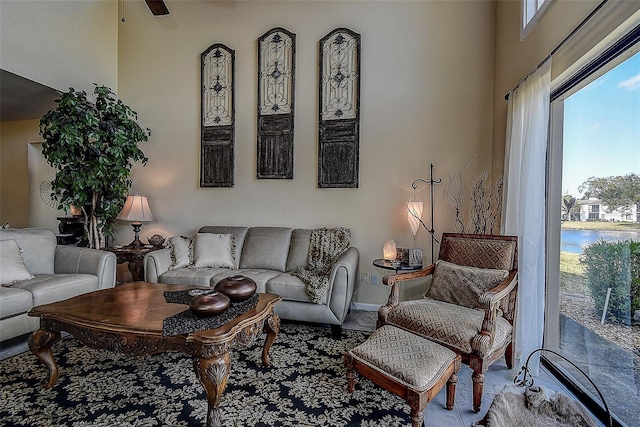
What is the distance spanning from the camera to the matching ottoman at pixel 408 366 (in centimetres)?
150

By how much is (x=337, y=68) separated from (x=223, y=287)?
2798mm

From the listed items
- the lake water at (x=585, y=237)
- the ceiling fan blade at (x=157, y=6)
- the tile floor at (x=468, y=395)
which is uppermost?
the ceiling fan blade at (x=157, y=6)

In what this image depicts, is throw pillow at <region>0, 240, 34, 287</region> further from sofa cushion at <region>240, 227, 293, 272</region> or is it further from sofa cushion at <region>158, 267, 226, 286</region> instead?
sofa cushion at <region>240, 227, 293, 272</region>

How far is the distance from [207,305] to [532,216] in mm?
2199

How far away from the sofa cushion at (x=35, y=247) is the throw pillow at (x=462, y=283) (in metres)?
3.60

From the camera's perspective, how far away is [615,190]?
1.78 m

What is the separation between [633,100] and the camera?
1.63 metres

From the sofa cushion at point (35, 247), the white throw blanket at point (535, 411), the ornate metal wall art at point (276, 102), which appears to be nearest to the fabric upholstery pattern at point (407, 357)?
the white throw blanket at point (535, 411)

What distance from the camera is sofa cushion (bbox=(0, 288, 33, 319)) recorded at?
2291mm

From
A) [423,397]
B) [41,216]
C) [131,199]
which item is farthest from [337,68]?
[41,216]

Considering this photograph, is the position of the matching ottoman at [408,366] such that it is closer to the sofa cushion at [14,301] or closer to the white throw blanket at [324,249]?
the white throw blanket at [324,249]

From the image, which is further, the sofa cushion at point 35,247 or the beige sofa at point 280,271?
the sofa cushion at point 35,247

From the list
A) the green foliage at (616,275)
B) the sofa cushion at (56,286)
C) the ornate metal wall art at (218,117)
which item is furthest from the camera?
the ornate metal wall art at (218,117)

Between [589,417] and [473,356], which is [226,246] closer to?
[473,356]
